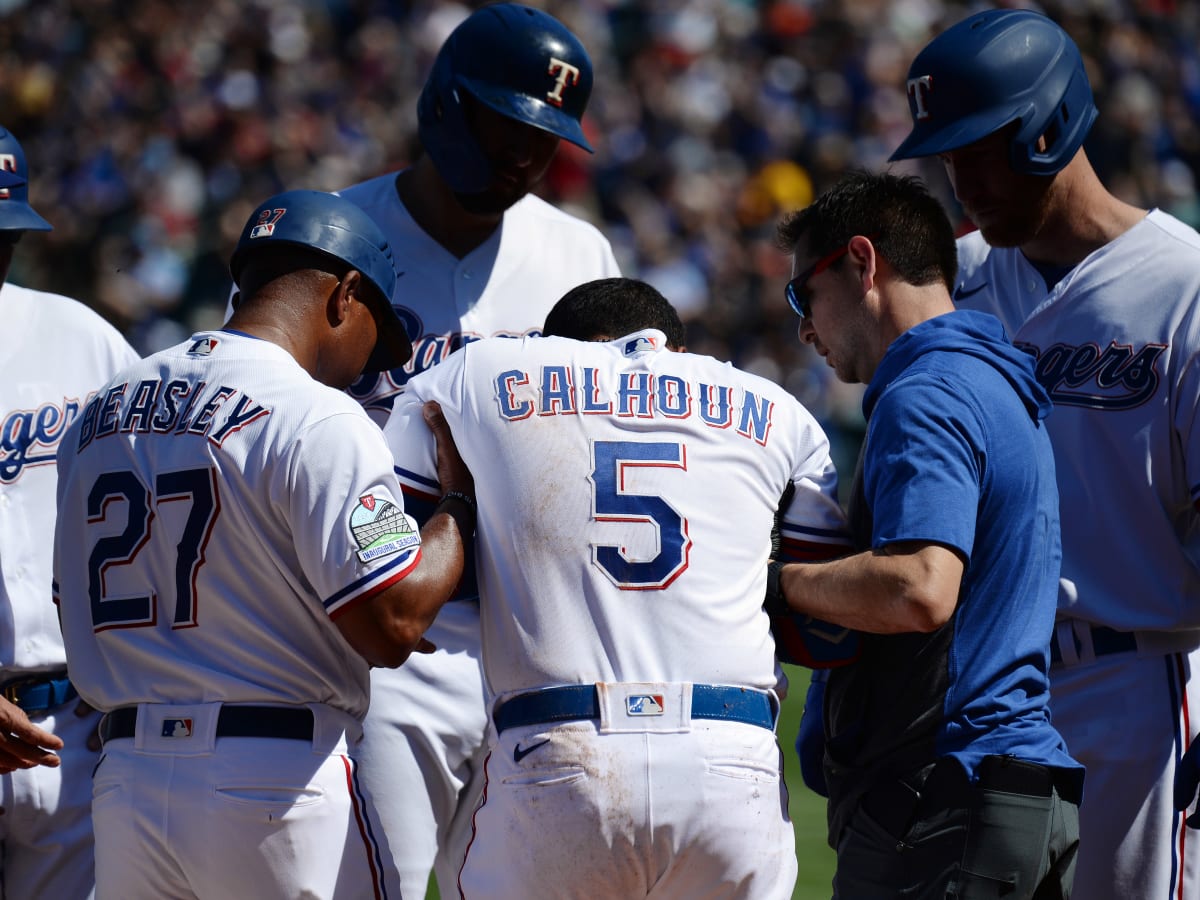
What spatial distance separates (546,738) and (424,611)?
37 centimetres

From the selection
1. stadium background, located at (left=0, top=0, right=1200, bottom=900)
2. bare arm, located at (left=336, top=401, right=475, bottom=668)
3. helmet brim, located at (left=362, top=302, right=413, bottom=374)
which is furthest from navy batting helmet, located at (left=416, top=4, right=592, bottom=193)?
stadium background, located at (left=0, top=0, right=1200, bottom=900)

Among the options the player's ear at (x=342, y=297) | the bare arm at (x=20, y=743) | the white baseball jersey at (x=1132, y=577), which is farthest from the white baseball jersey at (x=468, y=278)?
the white baseball jersey at (x=1132, y=577)

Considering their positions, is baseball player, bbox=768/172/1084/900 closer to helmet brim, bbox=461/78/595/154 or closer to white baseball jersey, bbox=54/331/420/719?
white baseball jersey, bbox=54/331/420/719

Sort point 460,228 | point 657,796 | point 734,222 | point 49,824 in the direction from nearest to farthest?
point 657,796
point 49,824
point 460,228
point 734,222

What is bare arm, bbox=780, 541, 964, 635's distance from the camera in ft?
10.4

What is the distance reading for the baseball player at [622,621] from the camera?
3.16 meters

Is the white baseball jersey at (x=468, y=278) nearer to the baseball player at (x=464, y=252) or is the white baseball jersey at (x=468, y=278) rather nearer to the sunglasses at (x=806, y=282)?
the baseball player at (x=464, y=252)

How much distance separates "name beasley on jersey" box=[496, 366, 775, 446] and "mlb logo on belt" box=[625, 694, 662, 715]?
0.59 metres

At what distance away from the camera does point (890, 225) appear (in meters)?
3.70

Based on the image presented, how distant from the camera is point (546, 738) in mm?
3186

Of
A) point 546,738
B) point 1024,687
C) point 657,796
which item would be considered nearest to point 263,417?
point 546,738

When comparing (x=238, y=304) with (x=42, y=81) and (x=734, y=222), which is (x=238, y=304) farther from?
(x=42, y=81)

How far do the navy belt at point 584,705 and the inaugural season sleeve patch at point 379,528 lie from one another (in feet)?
1.33

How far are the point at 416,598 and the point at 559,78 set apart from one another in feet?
6.91
